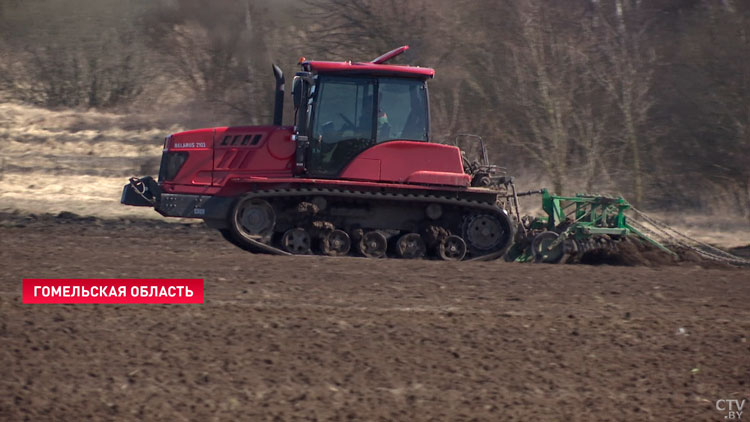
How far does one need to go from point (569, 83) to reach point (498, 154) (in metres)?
→ 2.09

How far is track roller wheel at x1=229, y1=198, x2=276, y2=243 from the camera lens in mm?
9562

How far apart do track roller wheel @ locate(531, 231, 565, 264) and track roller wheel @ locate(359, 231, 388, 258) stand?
1.84 metres

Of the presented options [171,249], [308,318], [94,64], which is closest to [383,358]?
[308,318]

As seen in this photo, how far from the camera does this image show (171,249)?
410 inches

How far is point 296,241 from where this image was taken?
9.67 metres

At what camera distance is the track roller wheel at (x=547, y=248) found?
9914 mm

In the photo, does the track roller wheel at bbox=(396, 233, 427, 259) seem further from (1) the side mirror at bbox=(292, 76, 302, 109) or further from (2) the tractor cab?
(1) the side mirror at bbox=(292, 76, 302, 109)

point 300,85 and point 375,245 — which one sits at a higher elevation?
point 300,85

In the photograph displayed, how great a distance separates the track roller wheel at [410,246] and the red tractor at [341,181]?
12 mm

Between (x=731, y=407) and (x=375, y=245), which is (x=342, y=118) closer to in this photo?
(x=375, y=245)

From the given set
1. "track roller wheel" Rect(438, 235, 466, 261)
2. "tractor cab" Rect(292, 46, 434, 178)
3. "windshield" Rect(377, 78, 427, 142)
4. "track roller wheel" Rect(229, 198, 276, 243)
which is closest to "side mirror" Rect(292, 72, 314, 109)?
"tractor cab" Rect(292, 46, 434, 178)

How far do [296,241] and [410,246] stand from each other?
137cm
